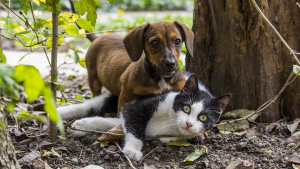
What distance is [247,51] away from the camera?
11.5 feet

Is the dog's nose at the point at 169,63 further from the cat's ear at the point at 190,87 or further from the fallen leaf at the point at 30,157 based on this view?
the fallen leaf at the point at 30,157

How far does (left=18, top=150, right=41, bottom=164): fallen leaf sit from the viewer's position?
8.03 ft

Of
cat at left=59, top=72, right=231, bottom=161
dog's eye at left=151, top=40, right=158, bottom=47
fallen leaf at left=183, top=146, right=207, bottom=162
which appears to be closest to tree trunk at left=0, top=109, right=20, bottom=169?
cat at left=59, top=72, right=231, bottom=161

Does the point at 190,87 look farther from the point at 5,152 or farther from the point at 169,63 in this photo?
the point at 5,152

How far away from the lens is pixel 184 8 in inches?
549

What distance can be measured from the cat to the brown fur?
205mm

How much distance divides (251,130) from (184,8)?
36.7 ft

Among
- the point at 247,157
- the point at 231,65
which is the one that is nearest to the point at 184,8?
the point at 231,65

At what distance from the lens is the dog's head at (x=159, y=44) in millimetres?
3191

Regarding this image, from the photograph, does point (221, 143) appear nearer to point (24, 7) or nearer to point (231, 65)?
point (231, 65)

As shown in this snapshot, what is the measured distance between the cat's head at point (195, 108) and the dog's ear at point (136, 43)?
23.7 inches

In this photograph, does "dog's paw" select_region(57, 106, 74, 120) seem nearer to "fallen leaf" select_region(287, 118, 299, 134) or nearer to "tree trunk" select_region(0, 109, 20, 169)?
"tree trunk" select_region(0, 109, 20, 169)

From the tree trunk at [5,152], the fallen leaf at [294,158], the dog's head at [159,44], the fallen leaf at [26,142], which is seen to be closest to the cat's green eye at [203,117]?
the dog's head at [159,44]

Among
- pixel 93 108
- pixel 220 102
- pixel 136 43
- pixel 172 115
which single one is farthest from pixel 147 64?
pixel 93 108
